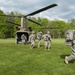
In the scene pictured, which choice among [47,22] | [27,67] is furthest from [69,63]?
[47,22]

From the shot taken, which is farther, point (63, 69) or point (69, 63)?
point (69, 63)

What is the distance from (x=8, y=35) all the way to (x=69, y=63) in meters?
84.3

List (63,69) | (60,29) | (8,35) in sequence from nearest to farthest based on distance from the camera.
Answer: (63,69)
(8,35)
(60,29)

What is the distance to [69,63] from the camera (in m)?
13.3

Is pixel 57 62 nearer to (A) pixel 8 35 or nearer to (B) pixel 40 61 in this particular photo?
(B) pixel 40 61

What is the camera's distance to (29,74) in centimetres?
1080

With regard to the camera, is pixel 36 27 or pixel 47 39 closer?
pixel 47 39

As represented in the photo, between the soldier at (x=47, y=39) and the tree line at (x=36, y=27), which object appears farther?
the tree line at (x=36, y=27)

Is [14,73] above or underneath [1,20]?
underneath

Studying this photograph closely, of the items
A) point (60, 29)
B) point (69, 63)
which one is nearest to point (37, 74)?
point (69, 63)

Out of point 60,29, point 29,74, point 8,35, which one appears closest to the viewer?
point 29,74

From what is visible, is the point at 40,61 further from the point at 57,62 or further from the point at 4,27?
the point at 4,27

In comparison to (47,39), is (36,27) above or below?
above

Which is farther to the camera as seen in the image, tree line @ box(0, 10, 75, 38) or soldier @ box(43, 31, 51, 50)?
tree line @ box(0, 10, 75, 38)
